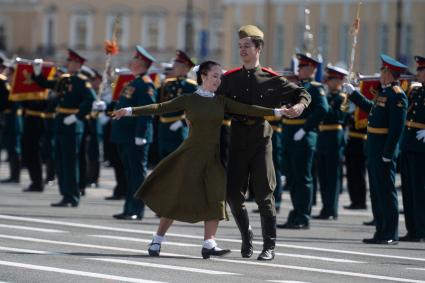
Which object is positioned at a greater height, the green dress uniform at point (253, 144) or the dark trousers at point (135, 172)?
the green dress uniform at point (253, 144)

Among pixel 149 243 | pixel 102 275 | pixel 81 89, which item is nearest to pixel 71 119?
pixel 81 89


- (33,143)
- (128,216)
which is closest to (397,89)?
(128,216)

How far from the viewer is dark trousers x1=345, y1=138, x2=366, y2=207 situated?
2375 centimetres

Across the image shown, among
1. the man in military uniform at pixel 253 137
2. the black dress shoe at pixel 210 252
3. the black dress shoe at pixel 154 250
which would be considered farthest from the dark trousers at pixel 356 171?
the black dress shoe at pixel 154 250

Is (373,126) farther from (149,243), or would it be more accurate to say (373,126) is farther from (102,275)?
(102,275)

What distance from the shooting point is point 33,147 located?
25.3 metres

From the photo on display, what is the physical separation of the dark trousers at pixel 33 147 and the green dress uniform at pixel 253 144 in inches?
405

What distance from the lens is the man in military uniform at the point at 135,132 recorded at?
773 inches

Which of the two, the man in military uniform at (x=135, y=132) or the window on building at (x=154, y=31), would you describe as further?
the window on building at (x=154, y=31)

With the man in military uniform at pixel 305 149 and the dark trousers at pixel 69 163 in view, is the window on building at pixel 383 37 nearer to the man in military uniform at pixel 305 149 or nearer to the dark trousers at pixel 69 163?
the dark trousers at pixel 69 163

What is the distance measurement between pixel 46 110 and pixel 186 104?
398 inches

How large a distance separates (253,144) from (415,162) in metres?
3.45

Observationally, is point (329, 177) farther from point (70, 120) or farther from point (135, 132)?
point (70, 120)

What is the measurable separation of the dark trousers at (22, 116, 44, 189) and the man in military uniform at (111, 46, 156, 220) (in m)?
5.20
